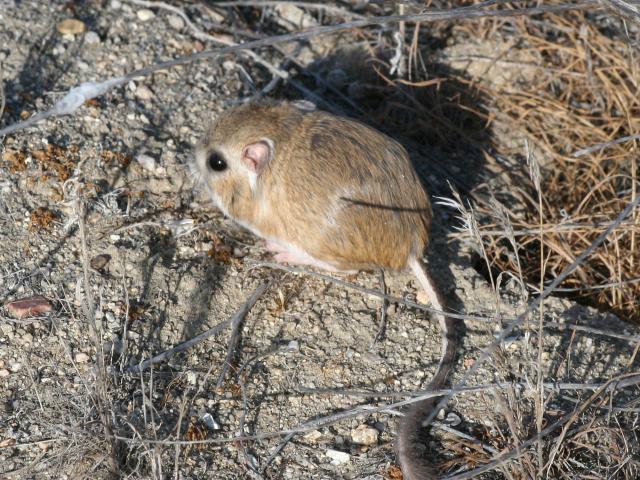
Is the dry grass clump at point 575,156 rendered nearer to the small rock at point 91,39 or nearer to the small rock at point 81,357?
the small rock at point 81,357

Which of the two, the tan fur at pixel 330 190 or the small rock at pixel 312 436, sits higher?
the tan fur at pixel 330 190

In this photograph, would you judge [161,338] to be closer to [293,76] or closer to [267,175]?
[267,175]

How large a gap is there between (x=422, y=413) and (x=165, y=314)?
4.51 ft

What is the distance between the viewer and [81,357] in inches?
146

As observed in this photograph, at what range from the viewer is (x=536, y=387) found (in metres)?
3.46

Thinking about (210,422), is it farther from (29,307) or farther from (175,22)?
(175,22)

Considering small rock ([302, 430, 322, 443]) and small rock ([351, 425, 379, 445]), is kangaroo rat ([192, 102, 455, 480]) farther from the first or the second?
small rock ([302, 430, 322, 443])

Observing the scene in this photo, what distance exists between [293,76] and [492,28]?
1.45m

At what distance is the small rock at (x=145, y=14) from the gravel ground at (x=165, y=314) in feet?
0.51

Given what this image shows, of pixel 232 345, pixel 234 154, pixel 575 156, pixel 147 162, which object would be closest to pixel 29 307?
pixel 232 345

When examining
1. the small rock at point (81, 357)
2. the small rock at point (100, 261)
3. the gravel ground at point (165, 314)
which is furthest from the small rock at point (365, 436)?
the small rock at point (100, 261)

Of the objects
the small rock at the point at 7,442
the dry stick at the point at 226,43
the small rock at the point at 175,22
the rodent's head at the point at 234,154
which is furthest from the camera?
the small rock at the point at 175,22

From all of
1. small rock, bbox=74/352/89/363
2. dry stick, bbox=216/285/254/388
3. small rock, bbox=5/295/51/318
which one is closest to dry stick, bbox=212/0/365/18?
dry stick, bbox=216/285/254/388

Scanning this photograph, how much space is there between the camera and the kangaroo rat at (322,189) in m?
4.02
